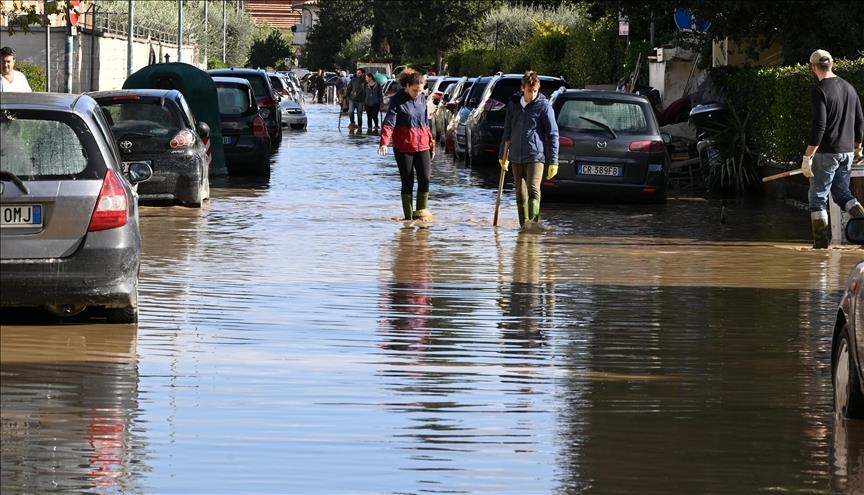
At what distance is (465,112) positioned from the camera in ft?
110

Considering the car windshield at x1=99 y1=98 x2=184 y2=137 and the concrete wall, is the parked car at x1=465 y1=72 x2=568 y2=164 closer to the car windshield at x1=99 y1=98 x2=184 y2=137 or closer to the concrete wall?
the car windshield at x1=99 y1=98 x2=184 y2=137

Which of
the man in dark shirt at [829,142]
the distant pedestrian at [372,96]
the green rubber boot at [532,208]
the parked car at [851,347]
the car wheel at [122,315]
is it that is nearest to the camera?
the parked car at [851,347]

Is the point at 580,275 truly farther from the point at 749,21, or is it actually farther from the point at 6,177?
the point at 749,21

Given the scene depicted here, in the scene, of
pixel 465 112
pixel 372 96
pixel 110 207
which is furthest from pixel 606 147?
pixel 372 96

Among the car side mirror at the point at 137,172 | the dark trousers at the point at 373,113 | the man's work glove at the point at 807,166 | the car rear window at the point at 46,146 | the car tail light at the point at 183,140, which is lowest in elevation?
the dark trousers at the point at 373,113

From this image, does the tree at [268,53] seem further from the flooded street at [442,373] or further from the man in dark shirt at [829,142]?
the man in dark shirt at [829,142]

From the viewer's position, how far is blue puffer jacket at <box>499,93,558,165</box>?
19.3 metres

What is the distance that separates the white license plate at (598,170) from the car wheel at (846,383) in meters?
13.6

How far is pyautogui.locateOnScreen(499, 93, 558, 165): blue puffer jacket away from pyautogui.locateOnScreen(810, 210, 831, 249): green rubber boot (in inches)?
124

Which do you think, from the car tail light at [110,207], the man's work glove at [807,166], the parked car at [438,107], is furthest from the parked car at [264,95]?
the car tail light at [110,207]

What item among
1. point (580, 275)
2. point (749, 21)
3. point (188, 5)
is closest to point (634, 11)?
point (749, 21)

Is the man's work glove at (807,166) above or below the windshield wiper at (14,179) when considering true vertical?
below

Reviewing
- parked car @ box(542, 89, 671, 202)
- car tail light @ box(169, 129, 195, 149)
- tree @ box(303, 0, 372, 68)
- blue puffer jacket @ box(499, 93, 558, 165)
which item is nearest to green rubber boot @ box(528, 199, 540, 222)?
blue puffer jacket @ box(499, 93, 558, 165)

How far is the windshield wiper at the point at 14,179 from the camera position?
1019cm
